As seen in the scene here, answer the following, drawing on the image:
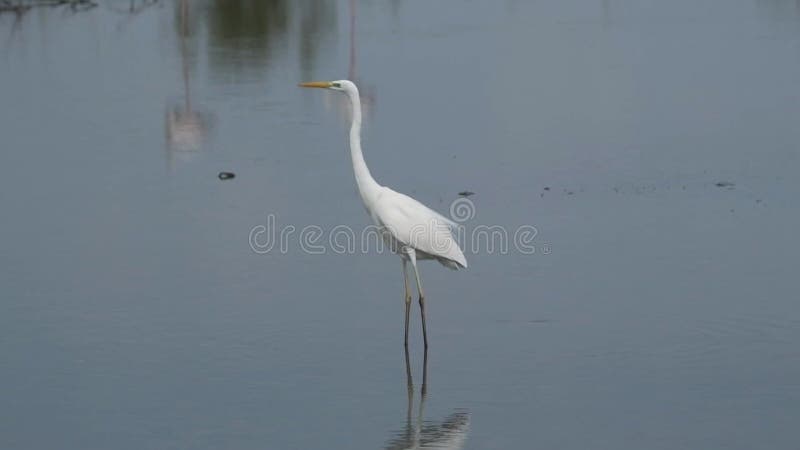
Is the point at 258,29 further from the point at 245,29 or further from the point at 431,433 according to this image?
the point at 431,433

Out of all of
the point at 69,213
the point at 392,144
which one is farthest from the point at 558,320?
the point at 392,144

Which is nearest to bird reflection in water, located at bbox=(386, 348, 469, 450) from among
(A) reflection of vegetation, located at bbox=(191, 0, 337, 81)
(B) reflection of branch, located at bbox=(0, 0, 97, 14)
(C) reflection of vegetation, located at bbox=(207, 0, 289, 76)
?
(A) reflection of vegetation, located at bbox=(191, 0, 337, 81)

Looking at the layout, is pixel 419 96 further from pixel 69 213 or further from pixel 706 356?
pixel 706 356

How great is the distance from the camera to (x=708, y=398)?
22.6 ft

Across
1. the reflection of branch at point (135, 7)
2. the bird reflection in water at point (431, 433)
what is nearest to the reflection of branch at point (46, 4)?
the reflection of branch at point (135, 7)

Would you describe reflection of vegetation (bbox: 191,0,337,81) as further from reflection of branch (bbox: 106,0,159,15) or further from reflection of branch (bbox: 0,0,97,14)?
reflection of branch (bbox: 0,0,97,14)

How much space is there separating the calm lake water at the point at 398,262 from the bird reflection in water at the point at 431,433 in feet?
0.06

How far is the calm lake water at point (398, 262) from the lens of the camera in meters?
6.82

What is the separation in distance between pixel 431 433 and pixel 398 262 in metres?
3.03

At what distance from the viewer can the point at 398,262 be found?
9.56m

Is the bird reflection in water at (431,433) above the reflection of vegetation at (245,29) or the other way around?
the other way around

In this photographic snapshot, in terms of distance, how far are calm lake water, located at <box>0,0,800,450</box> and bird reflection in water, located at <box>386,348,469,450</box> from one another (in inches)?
0.7

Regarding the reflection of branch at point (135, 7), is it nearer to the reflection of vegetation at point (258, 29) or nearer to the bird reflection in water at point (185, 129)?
the reflection of vegetation at point (258, 29)

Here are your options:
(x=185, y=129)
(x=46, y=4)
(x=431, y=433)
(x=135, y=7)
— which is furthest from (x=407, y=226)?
(x=46, y=4)
